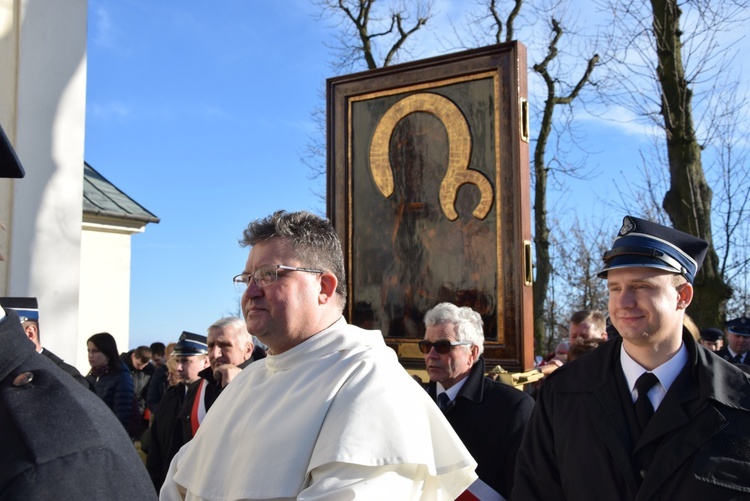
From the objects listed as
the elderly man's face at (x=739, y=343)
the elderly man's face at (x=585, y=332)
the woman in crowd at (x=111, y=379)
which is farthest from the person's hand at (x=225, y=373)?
the elderly man's face at (x=739, y=343)

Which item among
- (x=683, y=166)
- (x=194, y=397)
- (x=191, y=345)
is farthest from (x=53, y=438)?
(x=683, y=166)

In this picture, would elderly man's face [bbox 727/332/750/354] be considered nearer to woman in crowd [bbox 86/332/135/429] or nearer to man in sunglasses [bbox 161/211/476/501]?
woman in crowd [bbox 86/332/135/429]

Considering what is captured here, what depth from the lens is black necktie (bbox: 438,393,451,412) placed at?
4.23m

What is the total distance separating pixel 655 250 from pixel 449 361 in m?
1.62

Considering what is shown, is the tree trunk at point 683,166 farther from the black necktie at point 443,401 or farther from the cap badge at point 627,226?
the cap badge at point 627,226

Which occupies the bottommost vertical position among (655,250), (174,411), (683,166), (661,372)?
(174,411)

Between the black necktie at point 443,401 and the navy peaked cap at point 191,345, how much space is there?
223cm

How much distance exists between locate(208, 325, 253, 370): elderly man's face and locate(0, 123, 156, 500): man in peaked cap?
11.9ft

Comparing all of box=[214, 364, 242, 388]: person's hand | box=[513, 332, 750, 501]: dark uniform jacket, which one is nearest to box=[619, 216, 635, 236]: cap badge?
box=[513, 332, 750, 501]: dark uniform jacket

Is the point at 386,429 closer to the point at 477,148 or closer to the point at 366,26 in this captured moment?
the point at 477,148

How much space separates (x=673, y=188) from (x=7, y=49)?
8.16 meters

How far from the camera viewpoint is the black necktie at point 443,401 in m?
4.23

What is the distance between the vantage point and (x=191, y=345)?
19.3 ft

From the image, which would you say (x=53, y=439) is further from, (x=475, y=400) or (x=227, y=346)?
(x=227, y=346)
